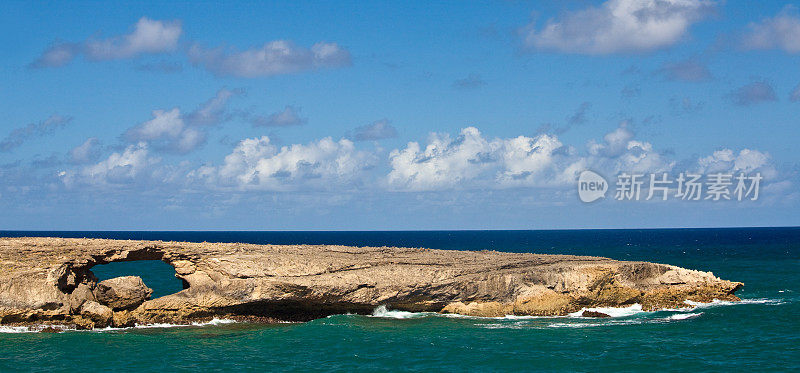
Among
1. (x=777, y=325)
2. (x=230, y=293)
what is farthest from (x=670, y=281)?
(x=230, y=293)

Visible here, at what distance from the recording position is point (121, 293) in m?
36.0

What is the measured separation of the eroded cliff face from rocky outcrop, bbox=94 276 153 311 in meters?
0.28

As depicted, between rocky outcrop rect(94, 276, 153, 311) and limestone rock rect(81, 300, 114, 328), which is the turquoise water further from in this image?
rocky outcrop rect(94, 276, 153, 311)

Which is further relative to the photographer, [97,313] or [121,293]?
[121,293]

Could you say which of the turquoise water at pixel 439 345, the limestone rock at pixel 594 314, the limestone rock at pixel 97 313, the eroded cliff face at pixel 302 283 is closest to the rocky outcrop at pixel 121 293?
the eroded cliff face at pixel 302 283

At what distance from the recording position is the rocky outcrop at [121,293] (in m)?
35.8

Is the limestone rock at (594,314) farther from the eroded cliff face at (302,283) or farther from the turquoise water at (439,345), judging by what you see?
the eroded cliff face at (302,283)

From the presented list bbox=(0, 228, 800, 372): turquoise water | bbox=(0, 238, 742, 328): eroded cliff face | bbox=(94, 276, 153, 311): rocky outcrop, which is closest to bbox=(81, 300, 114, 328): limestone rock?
bbox=(0, 238, 742, 328): eroded cliff face

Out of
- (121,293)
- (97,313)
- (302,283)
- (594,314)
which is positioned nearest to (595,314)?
(594,314)

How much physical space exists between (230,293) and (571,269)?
1865 cm

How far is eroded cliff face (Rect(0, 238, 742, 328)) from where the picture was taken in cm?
3419

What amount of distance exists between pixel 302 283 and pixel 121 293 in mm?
9157

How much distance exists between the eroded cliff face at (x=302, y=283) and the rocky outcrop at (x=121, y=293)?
28 centimetres

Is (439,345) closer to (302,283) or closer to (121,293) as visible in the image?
(302,283)
